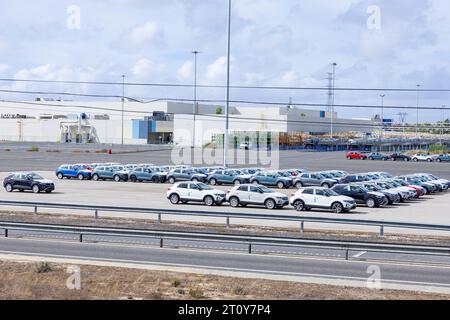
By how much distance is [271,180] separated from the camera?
4884 centimetres

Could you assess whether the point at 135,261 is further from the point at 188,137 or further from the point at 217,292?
the point at 188,137

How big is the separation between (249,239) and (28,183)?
80.4 feet

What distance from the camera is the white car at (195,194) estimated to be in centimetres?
3709

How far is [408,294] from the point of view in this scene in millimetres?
16234

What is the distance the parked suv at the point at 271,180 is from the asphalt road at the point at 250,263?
25.3 metres

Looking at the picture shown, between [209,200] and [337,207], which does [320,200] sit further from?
[209,200]

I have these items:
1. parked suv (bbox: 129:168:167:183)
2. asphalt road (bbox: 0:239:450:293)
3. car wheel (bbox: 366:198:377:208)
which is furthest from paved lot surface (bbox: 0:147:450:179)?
asphalt road (bbox: 0:239:450:293)

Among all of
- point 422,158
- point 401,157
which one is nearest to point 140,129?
point 401,157

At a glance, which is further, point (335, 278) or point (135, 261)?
point (135, 261)

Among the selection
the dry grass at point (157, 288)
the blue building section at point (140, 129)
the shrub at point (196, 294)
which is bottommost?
the dry grass at point (157, 288)

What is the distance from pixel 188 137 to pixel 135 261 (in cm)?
9625

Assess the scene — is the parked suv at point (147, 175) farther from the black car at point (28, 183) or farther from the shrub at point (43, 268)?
the shrub at point (43, 268)

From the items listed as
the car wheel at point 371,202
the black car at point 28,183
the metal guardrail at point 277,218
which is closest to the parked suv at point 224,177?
the black car at point 28,183

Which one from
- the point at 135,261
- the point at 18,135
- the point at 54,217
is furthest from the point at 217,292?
the point at 18,135
